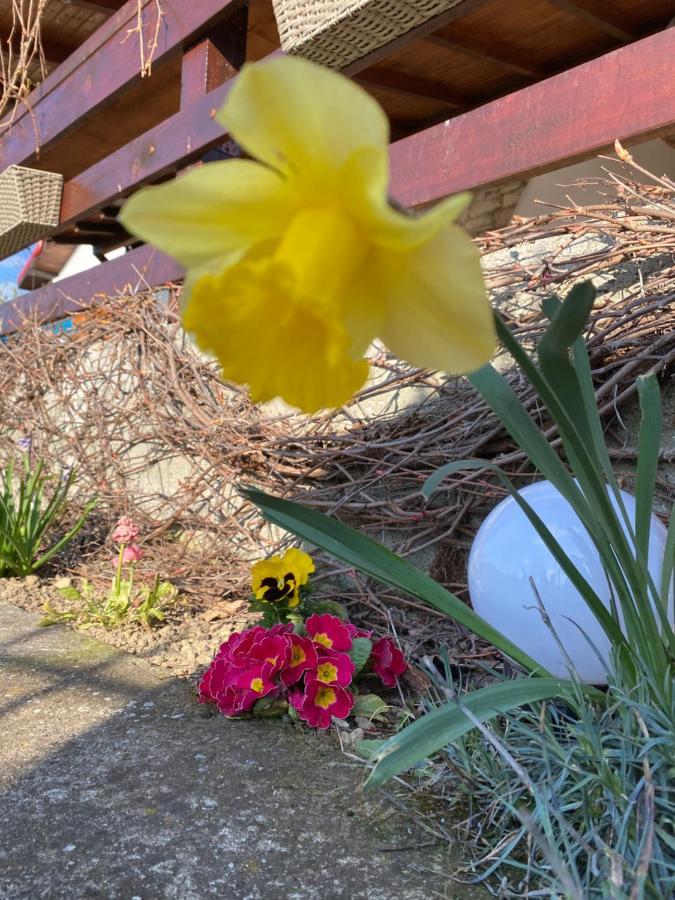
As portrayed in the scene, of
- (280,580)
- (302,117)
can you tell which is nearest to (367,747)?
(280,580)

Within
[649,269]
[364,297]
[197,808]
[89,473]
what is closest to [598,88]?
[649,269]

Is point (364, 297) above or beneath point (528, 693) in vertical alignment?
above

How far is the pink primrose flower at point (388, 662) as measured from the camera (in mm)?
1602

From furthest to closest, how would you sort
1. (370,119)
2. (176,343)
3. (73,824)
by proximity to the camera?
(176,343) < (73,824) < (370,119)

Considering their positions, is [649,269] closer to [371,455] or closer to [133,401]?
[371,455]

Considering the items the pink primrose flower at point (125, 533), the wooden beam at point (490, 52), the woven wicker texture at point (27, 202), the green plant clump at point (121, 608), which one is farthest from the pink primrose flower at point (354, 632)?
the woven wicker texture at point (27, 202)

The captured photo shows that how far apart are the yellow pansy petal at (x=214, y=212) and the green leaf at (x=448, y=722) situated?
1.82 feet

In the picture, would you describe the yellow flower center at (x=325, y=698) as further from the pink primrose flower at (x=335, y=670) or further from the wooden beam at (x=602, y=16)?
the wooden beam at (x=602, y=16)

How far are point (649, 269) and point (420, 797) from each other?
4.39 feet

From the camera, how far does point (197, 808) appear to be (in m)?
1.14

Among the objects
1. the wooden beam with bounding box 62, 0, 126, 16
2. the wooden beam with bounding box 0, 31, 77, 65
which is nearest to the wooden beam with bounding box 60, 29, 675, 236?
the wooden beam with bounding box 62, 0, 126, 16

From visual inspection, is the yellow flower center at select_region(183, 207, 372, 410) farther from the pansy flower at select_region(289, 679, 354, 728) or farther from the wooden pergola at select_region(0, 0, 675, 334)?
the wooden pergola at select_region(0, 0, 675, 334)

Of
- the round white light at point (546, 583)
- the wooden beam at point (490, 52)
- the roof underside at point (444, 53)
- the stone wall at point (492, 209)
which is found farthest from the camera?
the stone wall at point (492, 209)

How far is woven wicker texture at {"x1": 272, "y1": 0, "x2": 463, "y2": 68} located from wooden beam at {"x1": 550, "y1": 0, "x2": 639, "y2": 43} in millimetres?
→ 979
